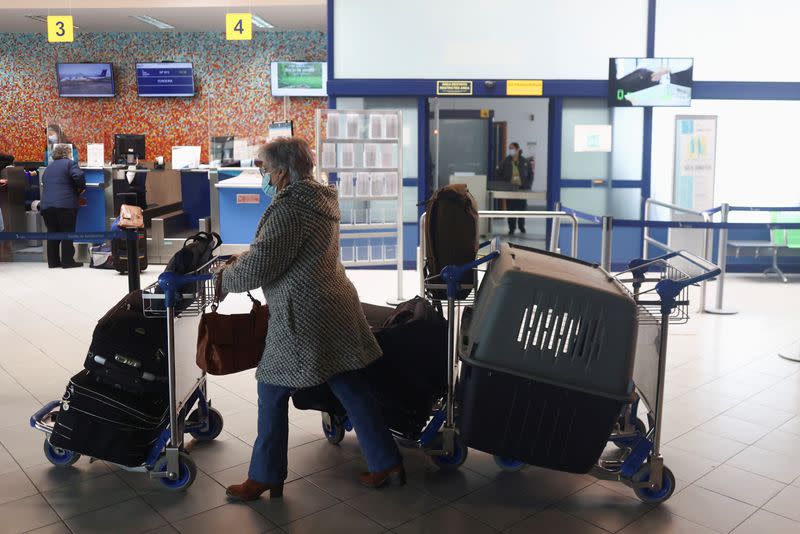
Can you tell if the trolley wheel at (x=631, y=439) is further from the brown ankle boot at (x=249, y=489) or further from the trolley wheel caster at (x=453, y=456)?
the brown ankle boot at (x=249, y=489)

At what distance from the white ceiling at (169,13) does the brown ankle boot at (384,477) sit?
9.53m

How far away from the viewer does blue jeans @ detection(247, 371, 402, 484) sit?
297 centimetres

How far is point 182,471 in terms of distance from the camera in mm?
3100

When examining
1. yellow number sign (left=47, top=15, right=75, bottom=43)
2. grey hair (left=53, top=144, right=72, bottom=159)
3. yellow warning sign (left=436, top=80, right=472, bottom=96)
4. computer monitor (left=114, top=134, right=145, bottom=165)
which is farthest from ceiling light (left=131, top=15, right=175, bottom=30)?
yellow warning sign (left=436, top=80, right=472, bottom=96)

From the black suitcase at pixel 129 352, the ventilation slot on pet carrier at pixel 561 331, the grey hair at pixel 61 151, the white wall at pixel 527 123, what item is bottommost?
the black suitcase at pixel 129 352

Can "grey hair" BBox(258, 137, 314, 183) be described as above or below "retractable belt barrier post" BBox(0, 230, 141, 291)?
above

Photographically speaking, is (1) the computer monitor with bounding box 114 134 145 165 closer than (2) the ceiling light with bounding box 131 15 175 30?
Yes

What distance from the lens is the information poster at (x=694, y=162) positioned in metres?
8.39

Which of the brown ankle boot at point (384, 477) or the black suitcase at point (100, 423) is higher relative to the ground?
the black suitcase at point (100, 423)

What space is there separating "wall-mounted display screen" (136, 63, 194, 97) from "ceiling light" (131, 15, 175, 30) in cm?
71

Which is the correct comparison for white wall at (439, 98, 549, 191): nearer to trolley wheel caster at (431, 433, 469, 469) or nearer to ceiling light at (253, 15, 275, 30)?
ceiling light at (253, 15, 275, 30)

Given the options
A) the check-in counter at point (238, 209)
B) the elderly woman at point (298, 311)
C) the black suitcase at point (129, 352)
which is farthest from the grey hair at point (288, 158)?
the check-in counter at point (238, 209)

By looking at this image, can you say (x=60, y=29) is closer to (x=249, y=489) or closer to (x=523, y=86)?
(x=523, y=86)

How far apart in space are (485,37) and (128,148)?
576cm
